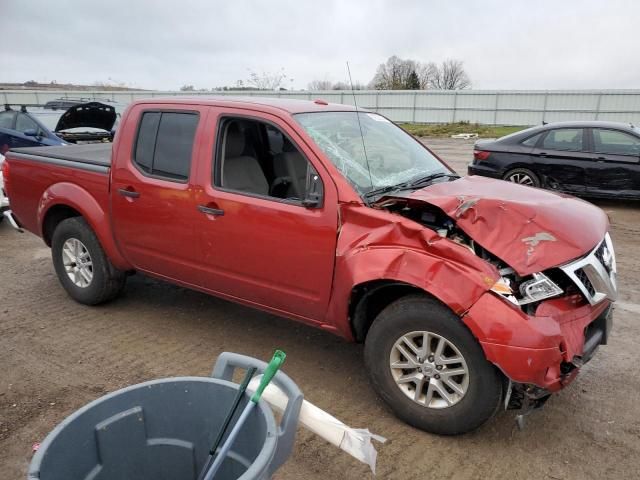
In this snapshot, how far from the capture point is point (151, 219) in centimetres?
407

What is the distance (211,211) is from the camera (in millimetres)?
3693

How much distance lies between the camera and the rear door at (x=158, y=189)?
3.88 m

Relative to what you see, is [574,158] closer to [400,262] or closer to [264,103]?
[264,103]

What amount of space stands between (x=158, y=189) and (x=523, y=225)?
259cm

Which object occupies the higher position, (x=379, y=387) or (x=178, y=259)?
(x=178, y=259)

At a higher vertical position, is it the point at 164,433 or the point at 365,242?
the point at 365,242

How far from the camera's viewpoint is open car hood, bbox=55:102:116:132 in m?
10.9

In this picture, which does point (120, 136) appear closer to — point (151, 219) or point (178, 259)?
point (151, 219)

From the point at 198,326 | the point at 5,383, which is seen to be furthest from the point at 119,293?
the point at 5,383

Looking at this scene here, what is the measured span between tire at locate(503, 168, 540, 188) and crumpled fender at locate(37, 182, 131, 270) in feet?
23.2

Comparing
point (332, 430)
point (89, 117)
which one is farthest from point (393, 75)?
point (332, 430)

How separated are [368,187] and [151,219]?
1757 mm

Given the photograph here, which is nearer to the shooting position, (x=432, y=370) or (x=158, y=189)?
(x=432, y=370)

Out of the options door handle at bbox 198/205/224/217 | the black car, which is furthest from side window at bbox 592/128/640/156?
door handle at bbox 198/205/224/217
